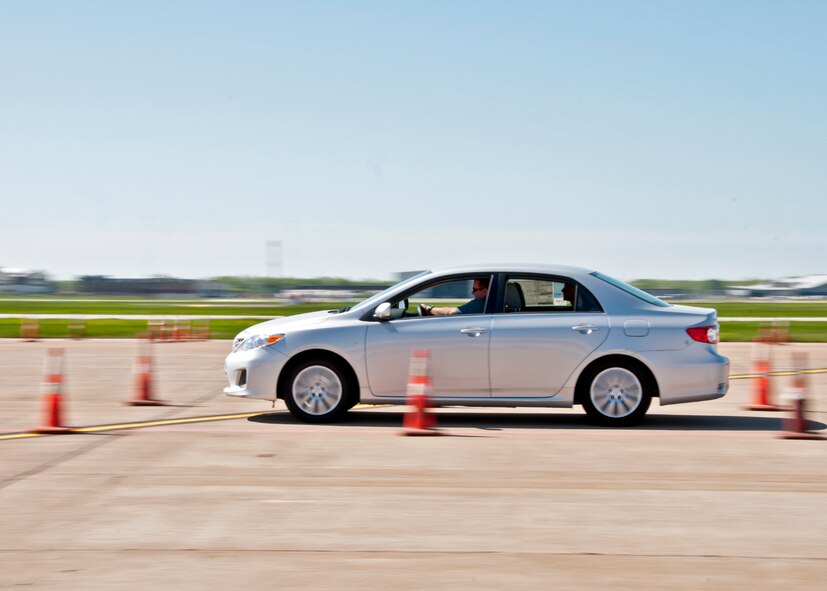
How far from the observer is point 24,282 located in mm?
146750

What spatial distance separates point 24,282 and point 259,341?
145m

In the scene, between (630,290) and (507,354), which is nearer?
(507,354)

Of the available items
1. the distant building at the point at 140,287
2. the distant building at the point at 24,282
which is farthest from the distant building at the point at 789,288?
the distant building at the point at 24,282

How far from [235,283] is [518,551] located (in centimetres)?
17073

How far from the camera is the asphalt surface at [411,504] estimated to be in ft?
18.1

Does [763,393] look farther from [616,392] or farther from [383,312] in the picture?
[383,312]

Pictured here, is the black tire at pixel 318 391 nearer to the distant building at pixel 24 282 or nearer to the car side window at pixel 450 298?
the car side window at pixel 450 298

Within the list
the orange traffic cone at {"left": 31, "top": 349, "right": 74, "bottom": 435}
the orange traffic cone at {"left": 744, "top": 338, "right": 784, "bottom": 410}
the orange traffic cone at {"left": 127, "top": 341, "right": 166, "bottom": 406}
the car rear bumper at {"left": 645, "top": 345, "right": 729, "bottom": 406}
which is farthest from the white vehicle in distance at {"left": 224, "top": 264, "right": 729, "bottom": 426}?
the orange traffic cone at {"left": 127, "top": 341, "right": 166, "bottom": 406}

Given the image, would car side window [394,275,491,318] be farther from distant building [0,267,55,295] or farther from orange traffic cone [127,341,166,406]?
distant building [0,267,55,295]

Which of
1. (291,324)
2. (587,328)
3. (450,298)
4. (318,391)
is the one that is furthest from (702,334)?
(291,324)

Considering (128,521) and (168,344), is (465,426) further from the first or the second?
(168,344)

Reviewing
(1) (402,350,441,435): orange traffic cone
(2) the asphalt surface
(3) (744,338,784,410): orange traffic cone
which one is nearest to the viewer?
(2) the asphalt surface

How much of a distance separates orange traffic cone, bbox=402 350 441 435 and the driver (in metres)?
0.56

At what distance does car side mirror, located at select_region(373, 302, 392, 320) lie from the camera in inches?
436
